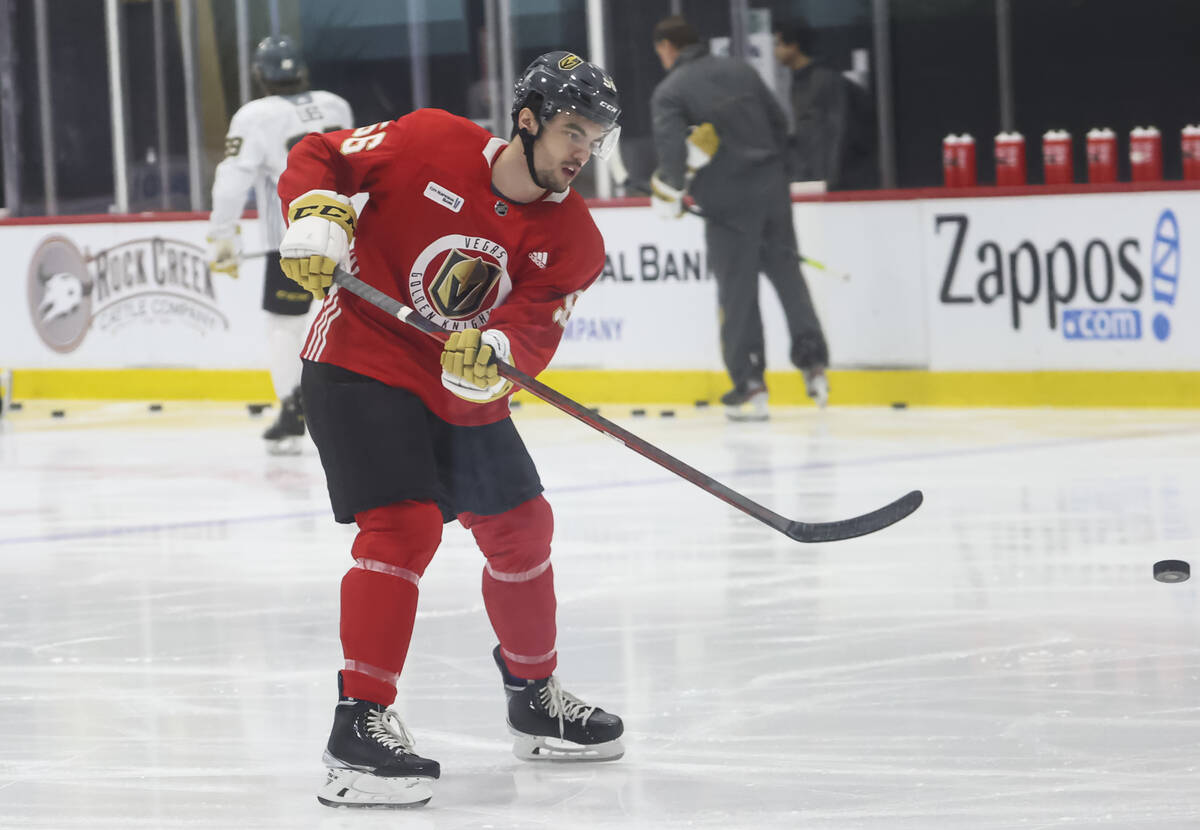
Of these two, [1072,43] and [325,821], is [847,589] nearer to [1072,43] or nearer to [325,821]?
[325,821]

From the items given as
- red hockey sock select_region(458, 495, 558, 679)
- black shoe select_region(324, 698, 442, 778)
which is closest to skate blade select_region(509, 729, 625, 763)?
red hockey sock select_region(458, 495, 558, 679)

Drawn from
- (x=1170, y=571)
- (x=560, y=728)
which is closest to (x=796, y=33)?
(x=1170, y=571)

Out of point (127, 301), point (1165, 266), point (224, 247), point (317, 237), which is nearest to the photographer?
point (317, 237)

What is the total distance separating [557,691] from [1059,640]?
124 centimetres

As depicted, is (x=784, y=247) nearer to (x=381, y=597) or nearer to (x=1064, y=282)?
(x=1064, y=282)

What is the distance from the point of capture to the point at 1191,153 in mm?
8422

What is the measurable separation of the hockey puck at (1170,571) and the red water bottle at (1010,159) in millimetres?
4705

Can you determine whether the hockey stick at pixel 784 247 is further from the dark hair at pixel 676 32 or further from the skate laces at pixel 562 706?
the skate laces at pixel 562 706

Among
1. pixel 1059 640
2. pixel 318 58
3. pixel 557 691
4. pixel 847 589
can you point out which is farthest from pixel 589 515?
pixel 318 58

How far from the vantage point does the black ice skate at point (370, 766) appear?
3.17 metres

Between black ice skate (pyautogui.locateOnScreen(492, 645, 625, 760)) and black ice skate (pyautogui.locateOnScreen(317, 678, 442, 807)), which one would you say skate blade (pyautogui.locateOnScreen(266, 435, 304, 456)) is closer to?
black ice skate (pyautogui.locateOnScreen(492, 645, 625, 760))

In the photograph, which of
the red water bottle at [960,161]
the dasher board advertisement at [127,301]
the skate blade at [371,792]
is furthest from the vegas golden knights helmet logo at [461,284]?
the dasher board advertisement at [127,301]

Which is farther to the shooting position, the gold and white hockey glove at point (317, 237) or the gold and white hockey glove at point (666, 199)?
the gold and white hockey glove at point (666, 199)

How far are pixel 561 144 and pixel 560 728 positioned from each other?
96cm
